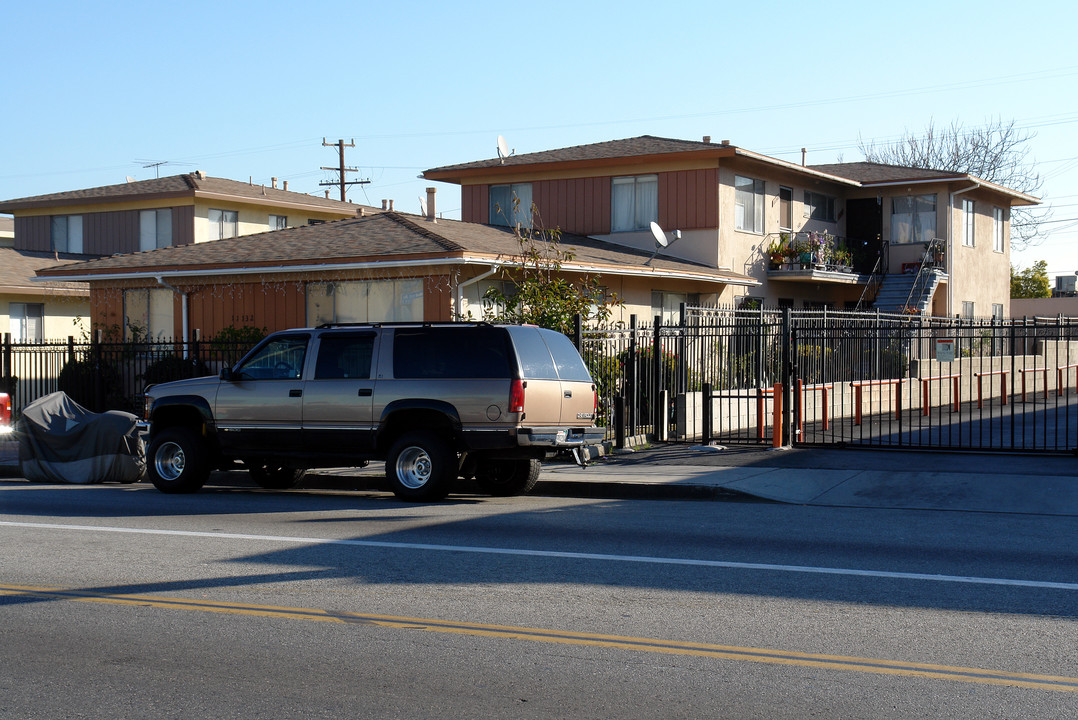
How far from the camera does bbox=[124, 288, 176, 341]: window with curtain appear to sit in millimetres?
25172

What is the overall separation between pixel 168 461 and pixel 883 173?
27.7m

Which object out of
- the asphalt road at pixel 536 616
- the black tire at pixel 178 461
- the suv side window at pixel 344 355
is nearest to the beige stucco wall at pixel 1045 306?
the asphalt road at pixel 536 616

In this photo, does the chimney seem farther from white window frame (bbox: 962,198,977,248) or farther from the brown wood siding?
white window frame (bbox: 962,198,977,248)

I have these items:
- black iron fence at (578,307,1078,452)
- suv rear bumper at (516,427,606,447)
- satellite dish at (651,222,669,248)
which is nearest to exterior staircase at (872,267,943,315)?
black iron fence at (578,307,1078,452)

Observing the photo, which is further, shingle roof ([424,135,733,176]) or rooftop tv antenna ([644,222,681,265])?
shingle roof ([424,135,733,176])

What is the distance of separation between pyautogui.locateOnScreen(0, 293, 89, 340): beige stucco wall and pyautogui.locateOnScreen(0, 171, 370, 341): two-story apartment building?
0.09 ft

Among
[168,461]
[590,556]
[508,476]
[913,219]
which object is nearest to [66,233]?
[168,461]

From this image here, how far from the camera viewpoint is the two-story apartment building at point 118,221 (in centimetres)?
3081

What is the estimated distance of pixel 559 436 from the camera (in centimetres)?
1280

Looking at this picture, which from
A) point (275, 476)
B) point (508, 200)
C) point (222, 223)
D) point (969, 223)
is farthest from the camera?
point (969, 223)

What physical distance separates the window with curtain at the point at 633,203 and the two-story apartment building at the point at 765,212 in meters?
0.03

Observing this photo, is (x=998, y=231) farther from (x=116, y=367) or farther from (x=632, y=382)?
(x=116, y=367)

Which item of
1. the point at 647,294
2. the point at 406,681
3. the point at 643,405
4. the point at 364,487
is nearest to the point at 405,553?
the point at 406,681

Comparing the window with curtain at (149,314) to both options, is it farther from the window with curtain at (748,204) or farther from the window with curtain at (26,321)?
Result: the window with curtain at (748,204)
